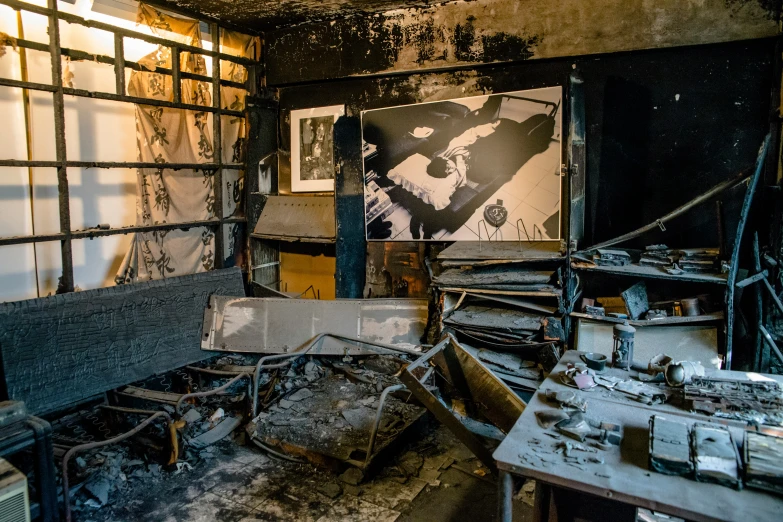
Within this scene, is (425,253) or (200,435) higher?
(425,253)

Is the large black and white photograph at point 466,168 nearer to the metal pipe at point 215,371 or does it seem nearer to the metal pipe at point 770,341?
the metal pipe at point 770,341

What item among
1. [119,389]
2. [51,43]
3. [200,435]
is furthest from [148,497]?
[51,43]

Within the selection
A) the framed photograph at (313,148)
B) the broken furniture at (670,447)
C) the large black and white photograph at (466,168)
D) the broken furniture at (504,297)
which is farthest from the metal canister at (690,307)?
the framed photograph at (313,148)

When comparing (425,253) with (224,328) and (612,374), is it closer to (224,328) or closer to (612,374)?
(224,328)

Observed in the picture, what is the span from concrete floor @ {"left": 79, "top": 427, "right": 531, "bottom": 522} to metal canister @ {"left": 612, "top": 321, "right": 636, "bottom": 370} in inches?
43.2

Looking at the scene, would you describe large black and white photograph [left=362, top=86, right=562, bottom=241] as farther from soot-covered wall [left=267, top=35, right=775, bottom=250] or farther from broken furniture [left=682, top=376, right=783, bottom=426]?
broken furniture [left=682, top=376, right=783, bottom=426]

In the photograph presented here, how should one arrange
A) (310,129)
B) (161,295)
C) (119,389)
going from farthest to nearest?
(310,129)
(161,295)
(119,389)

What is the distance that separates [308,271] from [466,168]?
2334mm

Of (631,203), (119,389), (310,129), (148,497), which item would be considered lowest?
(148,497)

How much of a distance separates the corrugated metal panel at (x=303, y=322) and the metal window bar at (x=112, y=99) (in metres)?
0.92

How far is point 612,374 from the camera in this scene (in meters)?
2.79

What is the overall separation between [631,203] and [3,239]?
5.26m

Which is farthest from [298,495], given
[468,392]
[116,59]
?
[116,59]

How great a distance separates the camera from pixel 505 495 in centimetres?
201
